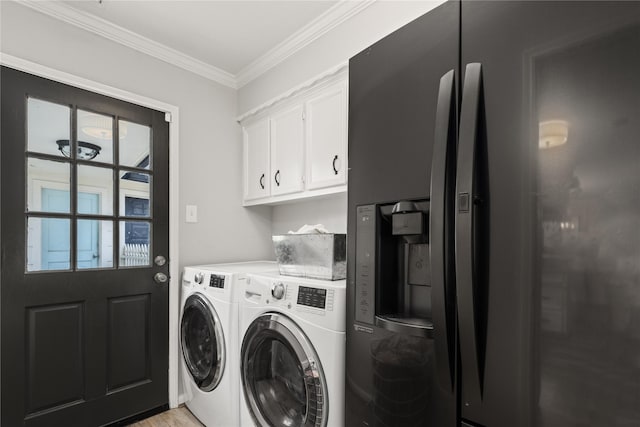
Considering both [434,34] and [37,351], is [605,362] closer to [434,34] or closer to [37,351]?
[434,34]

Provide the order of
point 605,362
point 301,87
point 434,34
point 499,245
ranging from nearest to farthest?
point 605,362 → point 499,245 → point 434,34 → point 301,87

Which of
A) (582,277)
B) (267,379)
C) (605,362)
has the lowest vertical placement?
(267,379)

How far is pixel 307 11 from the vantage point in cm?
198

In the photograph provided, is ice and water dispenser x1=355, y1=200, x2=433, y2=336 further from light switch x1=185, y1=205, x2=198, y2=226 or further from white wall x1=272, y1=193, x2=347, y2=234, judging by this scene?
light switch x1=185, y1=205, x2=198, y2=226

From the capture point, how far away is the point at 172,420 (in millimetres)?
2105

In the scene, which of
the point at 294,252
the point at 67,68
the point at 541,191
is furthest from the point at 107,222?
the point at 541,191

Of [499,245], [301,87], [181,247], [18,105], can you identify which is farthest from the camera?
[181,247]

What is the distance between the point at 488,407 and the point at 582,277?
1.21 feet

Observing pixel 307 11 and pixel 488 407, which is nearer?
pixel 488 407

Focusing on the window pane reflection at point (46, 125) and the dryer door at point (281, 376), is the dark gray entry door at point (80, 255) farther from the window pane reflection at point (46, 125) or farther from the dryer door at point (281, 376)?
the dryer door at point (281, 376)

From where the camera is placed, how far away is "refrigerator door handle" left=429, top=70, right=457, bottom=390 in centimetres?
80

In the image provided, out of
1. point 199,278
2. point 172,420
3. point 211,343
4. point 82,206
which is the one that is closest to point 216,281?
point 199,278

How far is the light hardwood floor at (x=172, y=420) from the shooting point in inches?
81.0

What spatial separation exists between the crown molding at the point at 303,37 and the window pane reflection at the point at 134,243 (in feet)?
4.73
